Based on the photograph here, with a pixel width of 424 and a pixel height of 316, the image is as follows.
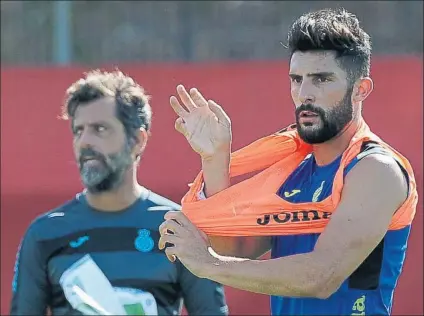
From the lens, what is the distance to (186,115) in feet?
10.2

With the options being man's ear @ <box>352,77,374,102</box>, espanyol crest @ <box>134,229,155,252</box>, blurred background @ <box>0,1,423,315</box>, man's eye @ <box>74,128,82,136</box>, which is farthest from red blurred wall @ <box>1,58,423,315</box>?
man's ear @ <box>352,77,374,102</box>

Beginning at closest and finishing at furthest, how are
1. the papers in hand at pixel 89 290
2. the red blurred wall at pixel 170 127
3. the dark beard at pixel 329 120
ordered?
the dark beard at pixel 329 120 → the papers in hand at pixel 89 290 → the red blurred wall at pixel 170 127

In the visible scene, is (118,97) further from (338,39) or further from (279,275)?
(279,275)

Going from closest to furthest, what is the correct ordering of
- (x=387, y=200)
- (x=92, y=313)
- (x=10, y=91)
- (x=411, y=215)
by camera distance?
(x=387, y=200) < (x=411, y=215) < (x=92, y=313) < (x=10, y=91)

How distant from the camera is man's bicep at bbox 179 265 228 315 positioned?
414 centimetres

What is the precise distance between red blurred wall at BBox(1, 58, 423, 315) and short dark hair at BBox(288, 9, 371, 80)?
2.24 m

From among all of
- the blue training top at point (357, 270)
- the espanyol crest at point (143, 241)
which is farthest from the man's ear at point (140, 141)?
the blue training top at point (357, 270)

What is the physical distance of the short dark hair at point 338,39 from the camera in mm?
3100

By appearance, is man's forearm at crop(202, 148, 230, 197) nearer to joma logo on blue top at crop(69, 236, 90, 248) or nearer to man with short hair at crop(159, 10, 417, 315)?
man with short hair at crop(159, 10, 417, 315)

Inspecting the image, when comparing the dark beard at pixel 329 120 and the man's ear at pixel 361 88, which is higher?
the man's ear at pixel 361 88

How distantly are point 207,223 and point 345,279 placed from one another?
41 cm

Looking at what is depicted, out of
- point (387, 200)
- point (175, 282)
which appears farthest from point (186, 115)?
point (175, 282)

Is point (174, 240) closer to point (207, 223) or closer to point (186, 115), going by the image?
point (207, 223)

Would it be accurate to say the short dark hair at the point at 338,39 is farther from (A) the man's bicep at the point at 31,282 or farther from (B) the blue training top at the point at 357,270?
(A) the man's bicep at the point at 31,282
